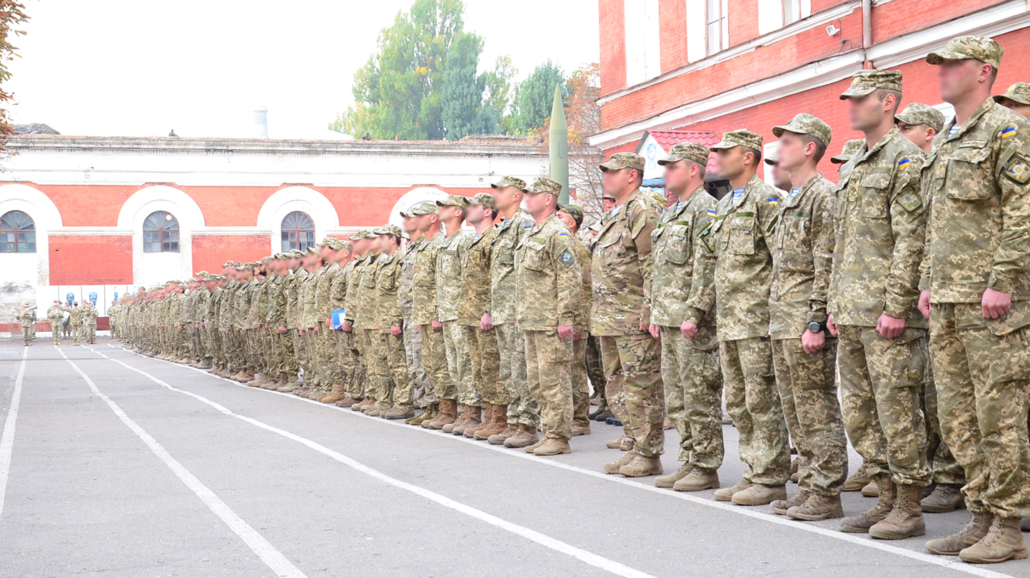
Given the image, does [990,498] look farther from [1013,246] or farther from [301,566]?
[301,566]

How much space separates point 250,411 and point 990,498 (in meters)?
10.6

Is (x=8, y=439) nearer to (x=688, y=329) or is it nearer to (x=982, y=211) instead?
(x=688, y=329)

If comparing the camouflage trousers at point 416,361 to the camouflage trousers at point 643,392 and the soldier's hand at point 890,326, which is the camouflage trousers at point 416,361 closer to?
the camouflage trousers at point 643,392

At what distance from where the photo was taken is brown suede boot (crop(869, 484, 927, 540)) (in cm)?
562

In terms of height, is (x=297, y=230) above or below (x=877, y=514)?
above

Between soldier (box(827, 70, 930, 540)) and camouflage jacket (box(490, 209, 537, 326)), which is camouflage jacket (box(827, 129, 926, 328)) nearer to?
soldier (box(827, 70, 930, 540))

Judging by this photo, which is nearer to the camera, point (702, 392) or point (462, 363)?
point (702, 392)

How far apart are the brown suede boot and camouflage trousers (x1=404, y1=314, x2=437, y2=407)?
678 cm

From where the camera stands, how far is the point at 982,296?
4973 millimetres

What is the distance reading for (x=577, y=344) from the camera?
1113 centimetres

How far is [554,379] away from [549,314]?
1.86 ft

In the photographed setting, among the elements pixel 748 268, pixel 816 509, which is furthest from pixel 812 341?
pixel 816 509

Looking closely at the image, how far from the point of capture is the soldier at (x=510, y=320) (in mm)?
9875

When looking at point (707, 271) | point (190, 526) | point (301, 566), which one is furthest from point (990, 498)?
point (190, 526)
